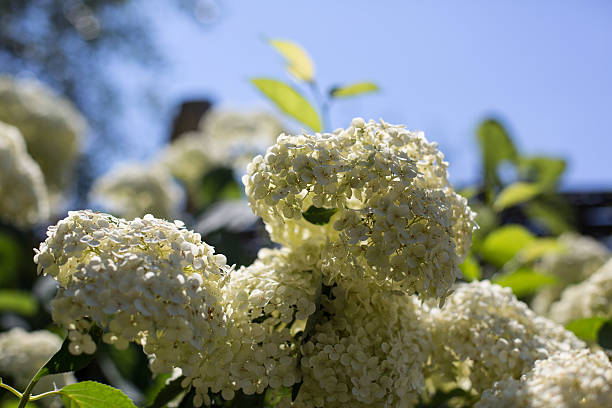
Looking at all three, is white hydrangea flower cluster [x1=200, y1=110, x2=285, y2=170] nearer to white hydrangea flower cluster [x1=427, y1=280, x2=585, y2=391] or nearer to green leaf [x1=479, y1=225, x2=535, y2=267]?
green leaf [x1=479, y1=225, x2=535, y2=267]

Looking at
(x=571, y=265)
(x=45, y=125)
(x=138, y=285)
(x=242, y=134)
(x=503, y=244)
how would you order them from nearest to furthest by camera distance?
(x=138, y=285), (x=503, y=244), (x=571, y=265), (x=45, y=125), (x=242, y=134)

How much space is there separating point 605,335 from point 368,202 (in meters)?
0.33

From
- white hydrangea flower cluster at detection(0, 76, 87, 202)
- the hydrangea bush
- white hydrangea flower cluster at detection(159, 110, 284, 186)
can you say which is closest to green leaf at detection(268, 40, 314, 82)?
the hydrangea bush

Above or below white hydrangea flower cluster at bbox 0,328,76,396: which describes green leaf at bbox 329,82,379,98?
above

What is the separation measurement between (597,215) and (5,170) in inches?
63.7

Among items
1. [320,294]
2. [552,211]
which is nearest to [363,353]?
[320,294]

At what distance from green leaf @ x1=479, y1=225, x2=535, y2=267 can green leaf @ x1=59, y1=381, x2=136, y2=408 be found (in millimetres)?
649

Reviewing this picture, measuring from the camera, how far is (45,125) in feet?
5.05

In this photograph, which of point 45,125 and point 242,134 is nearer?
point 45,125

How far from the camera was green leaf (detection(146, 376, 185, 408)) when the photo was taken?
49 cm

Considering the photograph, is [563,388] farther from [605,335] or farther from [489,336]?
[605,335]

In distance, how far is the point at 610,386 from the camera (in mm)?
367

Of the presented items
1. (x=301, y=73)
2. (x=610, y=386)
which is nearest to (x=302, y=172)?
(x=610, y=386)

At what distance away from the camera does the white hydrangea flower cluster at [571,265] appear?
1.23 meters
